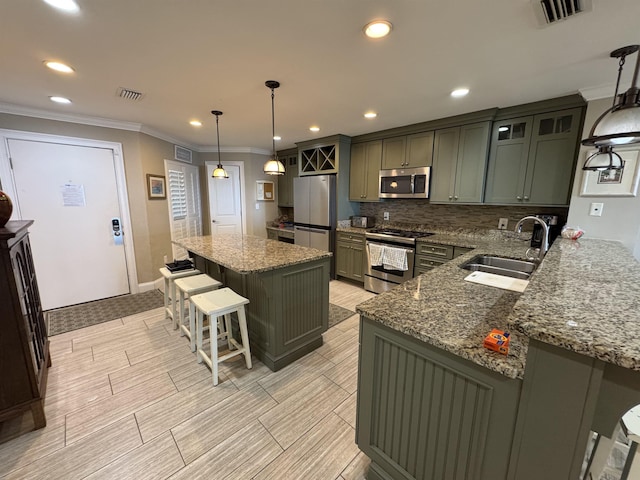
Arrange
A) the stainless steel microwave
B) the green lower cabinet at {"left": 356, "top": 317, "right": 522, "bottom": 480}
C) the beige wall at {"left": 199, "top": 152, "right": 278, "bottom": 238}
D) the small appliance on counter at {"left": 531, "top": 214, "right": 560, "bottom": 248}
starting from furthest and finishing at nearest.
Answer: the beige wall at {"left": 199, "top": 152, "right": 278, "bottom": 238}
the stainless steel microwave
the small appliance on counter at {"left": 531, "top": 214, "right": 560, "bottom": 248}
the green lower cabinet at {"left": 356, "top": 317, "right": 522, "bottom": 480}

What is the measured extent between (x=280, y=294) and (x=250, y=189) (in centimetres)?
373

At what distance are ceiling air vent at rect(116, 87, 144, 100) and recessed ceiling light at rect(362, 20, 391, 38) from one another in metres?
2.21

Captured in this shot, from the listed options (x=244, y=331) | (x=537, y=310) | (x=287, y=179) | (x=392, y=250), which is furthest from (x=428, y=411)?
(x=287, y=179)

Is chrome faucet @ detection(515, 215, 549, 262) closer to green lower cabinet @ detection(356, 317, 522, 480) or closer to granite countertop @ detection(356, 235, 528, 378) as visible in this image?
granite countertop @ detection(356, 235, 528, 378)

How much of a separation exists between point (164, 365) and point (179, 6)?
2.53 metres

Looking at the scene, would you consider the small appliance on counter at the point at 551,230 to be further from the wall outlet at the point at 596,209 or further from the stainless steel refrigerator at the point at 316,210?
the stainless steel refrigerator at the point at 316,210

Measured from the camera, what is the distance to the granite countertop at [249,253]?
2.00 m

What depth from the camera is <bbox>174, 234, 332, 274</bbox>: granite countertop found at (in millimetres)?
2002

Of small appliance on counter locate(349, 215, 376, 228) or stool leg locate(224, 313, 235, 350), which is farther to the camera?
small appliance on counter locate(349, 215, 376, 228)

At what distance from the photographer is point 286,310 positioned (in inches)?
85.1

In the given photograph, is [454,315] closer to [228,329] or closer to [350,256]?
[228,329]

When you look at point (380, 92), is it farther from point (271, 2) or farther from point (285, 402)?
point (285, 402)

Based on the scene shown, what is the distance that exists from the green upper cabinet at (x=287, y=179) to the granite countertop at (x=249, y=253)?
251cm

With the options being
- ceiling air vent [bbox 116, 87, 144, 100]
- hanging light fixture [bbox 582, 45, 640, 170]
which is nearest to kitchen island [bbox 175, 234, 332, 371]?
ceiling air vent [bbox 116, 87, 144, 100]
